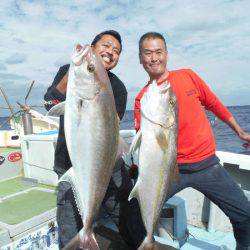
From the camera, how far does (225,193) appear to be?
3713 mm

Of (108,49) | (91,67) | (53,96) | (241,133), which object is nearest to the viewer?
(91,67)

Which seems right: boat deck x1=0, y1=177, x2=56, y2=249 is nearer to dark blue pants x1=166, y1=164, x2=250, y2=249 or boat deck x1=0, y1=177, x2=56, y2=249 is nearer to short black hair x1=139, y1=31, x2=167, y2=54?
dark blue pants x1=166, y1=164, x2=250, y2=249

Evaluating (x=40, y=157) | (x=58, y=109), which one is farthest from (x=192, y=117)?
(x=40, y=157)

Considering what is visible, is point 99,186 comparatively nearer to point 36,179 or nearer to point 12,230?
point 12,230

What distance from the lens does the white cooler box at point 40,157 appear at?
19.0ft

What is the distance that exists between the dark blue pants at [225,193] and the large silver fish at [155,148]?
31.1 inches

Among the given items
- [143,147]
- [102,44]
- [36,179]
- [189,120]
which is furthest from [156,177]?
[36,179]

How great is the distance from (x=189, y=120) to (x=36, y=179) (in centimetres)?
356

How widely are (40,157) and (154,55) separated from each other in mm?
3353

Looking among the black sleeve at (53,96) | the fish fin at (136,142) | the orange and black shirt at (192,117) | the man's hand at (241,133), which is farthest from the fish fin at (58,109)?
the man's hand at (241,133)

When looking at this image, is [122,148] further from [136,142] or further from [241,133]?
[241,133]

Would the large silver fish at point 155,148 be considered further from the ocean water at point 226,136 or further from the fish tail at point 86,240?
the ocean water at point 226,136

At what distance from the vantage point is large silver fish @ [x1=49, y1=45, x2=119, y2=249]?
2.51 metres

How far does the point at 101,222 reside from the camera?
17.7 feet
